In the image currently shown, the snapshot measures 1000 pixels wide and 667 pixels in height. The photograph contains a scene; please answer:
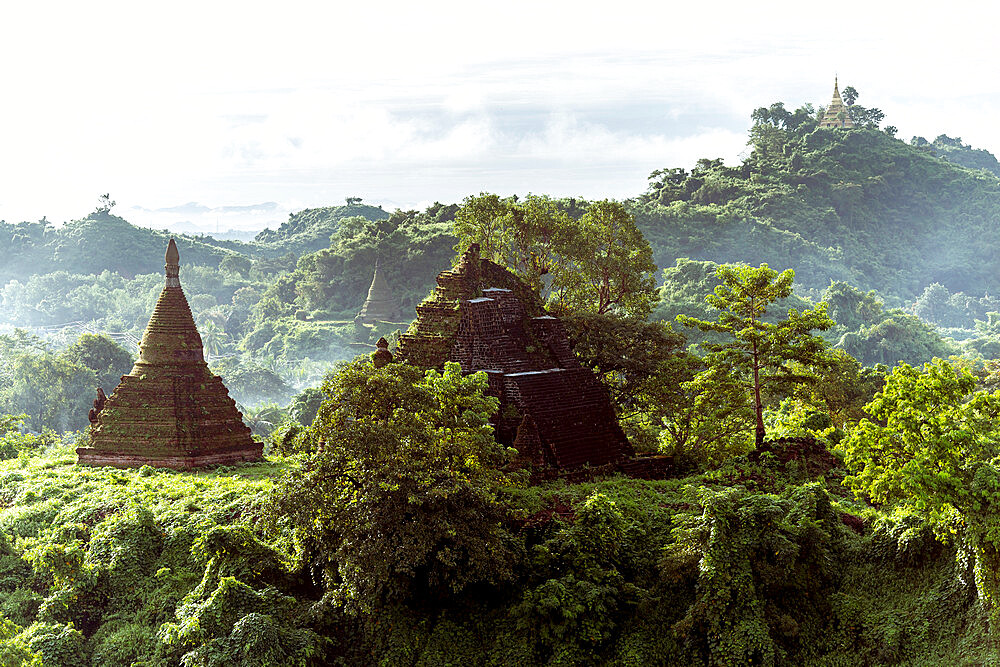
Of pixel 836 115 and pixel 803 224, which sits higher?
pixel 836 115

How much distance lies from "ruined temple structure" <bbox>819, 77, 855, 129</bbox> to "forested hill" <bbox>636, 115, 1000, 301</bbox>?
1.81 m

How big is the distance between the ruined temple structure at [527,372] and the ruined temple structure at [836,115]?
96309mm

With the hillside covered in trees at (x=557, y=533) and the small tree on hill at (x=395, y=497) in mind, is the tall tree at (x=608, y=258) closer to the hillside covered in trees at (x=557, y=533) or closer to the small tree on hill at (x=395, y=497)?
the hillside covered in trees at (x=557, y=533)

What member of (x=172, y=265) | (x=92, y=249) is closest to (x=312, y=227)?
(x=92, y=249)

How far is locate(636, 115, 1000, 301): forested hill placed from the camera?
8794cm

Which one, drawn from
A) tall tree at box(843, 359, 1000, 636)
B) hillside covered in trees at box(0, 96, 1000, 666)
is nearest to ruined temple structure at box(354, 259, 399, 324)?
hillside covered in trees at box(0, 96, 1000, 666)

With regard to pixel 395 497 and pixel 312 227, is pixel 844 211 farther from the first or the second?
pixel 395 497

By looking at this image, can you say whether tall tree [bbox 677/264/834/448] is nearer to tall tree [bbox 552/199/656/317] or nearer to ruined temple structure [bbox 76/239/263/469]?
ruined temple structure [bbox 76/239/263/469]

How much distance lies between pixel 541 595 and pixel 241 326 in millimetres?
82428

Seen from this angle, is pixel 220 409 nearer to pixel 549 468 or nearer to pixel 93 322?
pixel 549 468

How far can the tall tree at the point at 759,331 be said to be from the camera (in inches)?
691

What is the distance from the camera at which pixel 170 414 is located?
2064cm

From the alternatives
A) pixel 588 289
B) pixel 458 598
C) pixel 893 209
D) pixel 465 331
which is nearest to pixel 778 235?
pixel 893 209

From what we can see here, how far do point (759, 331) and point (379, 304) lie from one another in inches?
2107
